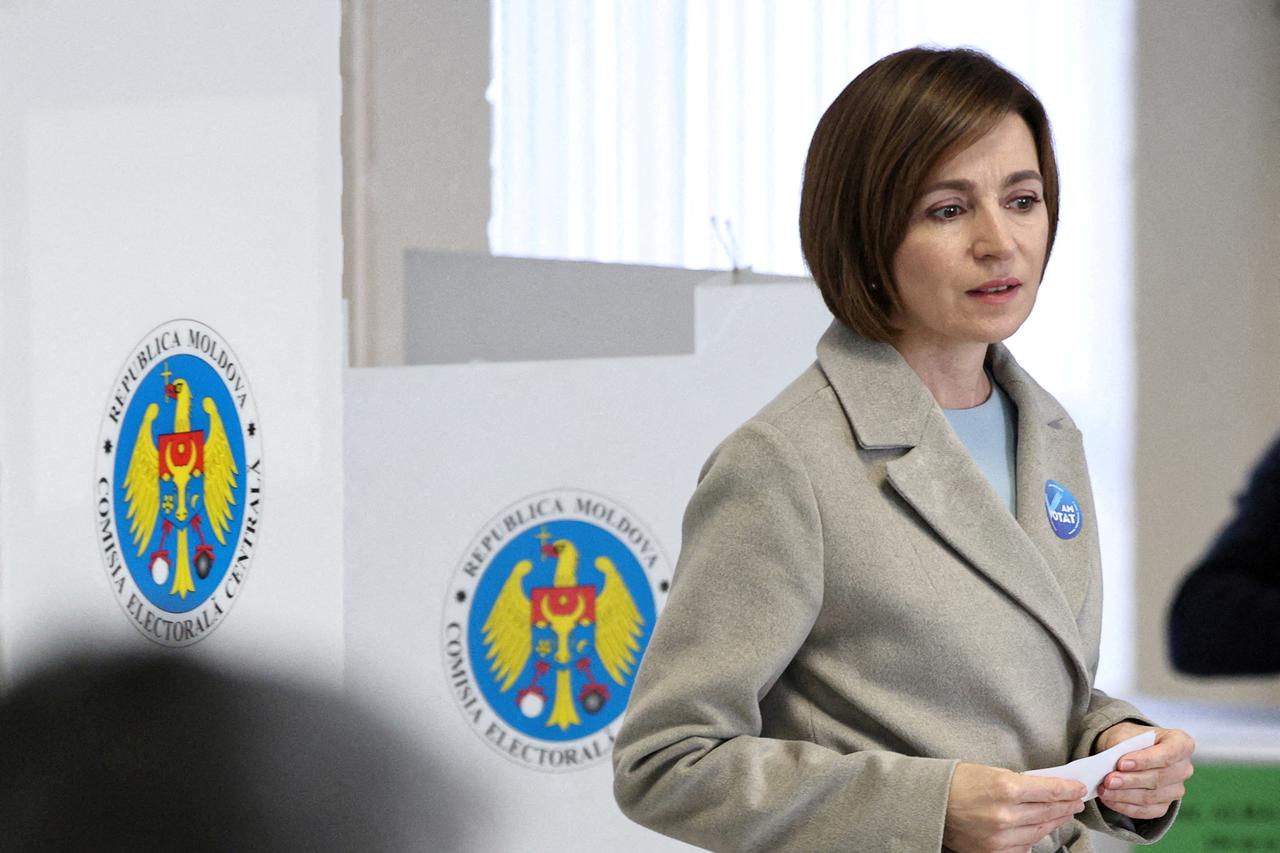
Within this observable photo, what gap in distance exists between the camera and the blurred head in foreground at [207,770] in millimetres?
2346

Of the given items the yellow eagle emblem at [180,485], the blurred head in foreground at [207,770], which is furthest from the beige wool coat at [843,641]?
the yellow eagle emblem at [180,485]

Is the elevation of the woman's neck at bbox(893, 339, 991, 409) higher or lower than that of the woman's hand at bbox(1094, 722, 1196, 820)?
higher

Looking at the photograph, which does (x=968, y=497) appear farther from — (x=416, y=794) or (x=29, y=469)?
(x=29, y=469)

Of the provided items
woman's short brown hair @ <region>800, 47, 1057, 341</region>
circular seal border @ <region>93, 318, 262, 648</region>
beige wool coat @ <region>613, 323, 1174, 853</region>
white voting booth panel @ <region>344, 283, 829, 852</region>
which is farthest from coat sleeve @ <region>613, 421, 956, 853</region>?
circular seal border @ <region>93, 318, 262, 648</region>

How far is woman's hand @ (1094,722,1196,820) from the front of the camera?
100 centimetres

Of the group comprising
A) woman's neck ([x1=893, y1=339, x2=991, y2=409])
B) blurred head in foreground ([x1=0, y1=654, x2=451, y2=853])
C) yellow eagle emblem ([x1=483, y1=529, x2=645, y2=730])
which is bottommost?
blurred head in foreground ([x1=0, y1=654, x2=451, y2=853])

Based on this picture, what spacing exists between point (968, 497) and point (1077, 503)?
13 centimetres

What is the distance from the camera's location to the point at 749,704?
989 millimetres

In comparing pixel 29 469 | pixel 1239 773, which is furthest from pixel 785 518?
pixel 29 469

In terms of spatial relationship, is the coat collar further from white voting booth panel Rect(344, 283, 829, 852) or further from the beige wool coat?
white voting booth panel Rect(344, 283, 829, 852)

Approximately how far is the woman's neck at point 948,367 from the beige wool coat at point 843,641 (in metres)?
0.03

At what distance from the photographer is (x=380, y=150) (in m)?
2.59

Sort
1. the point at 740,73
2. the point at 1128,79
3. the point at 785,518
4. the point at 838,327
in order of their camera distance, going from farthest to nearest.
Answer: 1. the point at 1128,79
2. the point at 740,73
3. the point at 838,327
4. the point at 785,518

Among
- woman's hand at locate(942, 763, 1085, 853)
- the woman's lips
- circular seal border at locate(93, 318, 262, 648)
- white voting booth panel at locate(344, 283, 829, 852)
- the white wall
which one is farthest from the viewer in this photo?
the white wall
